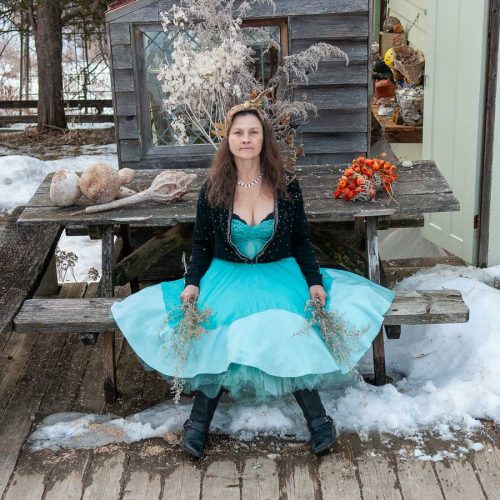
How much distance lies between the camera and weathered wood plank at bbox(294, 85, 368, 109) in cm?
592

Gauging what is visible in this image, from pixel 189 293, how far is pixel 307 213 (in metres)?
0.81

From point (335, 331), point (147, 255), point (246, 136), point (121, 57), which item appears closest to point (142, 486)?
point (335, 331)

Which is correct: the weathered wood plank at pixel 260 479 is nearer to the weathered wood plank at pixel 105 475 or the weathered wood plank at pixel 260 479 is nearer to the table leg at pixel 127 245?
the weathered wood plank at pixel 105 475

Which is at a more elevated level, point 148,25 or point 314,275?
point 148,25

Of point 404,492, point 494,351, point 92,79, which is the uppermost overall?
point 92,79

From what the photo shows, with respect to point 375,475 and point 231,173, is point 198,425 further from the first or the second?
point 231,173

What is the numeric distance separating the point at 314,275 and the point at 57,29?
8.71 m

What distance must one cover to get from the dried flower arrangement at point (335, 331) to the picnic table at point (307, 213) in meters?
0.35

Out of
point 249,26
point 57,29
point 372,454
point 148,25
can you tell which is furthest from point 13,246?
point 57,29

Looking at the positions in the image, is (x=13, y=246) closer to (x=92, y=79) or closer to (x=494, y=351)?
(x=494, y=351)

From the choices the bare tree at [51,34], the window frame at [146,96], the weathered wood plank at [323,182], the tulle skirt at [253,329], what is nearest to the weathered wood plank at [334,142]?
the window frame at [146,96]

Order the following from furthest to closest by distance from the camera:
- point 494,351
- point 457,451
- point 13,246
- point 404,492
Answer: point 13,246
point 494,351
point 457,451
point 404,492

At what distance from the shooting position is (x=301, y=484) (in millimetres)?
3459

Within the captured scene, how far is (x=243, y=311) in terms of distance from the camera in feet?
Result: 12.2
